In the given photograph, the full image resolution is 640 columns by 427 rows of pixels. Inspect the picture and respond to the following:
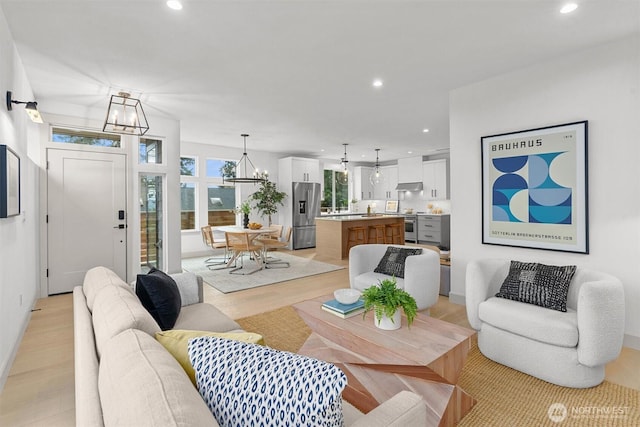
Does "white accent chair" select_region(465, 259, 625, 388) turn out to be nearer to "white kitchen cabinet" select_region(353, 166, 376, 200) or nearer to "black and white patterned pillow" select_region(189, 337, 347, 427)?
"black and white patterned pillow" select_region(189, 337, 347, 427)

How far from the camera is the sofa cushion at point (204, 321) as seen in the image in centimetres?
219

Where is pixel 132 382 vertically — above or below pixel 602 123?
below

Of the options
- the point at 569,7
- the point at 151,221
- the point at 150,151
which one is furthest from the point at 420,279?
the point at 150,151

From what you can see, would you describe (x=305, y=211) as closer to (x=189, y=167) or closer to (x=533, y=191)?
(x=189, y=167)

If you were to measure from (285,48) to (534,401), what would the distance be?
135 inches

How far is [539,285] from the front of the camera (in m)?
2.64

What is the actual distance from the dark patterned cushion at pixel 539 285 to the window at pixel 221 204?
22.9ft

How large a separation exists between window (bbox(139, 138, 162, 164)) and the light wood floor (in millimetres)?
2317

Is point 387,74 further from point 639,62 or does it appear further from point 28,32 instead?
point 28,32

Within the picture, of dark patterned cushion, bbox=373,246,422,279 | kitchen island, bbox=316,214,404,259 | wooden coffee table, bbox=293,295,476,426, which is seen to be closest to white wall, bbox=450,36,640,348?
dark patterned cushion, bbox=373,246,422,279

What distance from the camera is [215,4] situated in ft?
7.78

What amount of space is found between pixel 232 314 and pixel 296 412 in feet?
10.2

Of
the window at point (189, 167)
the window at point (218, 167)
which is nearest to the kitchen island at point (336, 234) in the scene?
the window at point (218, 167)

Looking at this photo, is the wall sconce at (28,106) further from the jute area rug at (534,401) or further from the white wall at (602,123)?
the white wall at (602,123)
